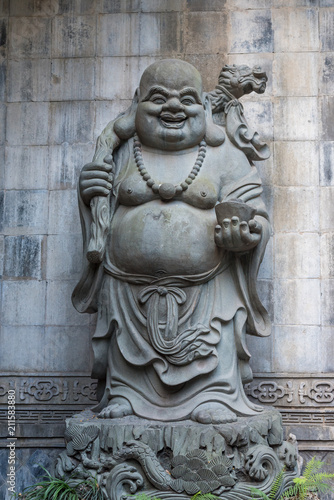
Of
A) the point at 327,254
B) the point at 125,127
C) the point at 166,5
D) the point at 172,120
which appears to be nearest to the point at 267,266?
the point at 327,254

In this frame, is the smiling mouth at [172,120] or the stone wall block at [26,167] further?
the stone wall block at [26,167]

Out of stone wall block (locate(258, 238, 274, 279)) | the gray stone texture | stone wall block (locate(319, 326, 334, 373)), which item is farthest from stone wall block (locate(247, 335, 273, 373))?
stone wall block (locate(258, 238, 274, 279))

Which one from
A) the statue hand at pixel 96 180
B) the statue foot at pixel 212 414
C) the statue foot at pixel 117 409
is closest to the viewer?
the statue foot at pixel 212 414

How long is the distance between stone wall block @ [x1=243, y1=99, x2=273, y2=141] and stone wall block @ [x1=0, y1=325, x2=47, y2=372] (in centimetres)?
296

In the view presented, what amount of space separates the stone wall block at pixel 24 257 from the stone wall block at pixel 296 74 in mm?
2908

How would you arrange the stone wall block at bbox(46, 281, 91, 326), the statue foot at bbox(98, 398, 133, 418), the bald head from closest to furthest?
the statue foot at bbox(98, 398, 133, 418), the bald head, the stone wall block at bbox(46, 281, 91, 326)

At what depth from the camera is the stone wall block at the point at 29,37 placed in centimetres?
893

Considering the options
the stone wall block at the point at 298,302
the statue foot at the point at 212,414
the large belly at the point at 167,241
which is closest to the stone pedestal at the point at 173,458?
the statue foot at the point at 212,414

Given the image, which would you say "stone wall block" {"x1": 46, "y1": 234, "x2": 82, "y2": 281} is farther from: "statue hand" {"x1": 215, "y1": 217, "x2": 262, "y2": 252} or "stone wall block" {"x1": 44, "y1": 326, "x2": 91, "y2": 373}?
"statue hand" {"x1": 215, "y1": 217, "x2": 262, "y2": 252}

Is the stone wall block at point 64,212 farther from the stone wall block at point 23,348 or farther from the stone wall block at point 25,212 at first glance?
the stone wall block at point 23,348

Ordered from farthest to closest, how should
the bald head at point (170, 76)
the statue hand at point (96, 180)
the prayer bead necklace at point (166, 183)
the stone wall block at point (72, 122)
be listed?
1. the stone wall block at point (72, 122)
2. the bald head at point (170, 76)
3. the statue hand at point (96, 180)
4. the prayer bead necklace at point (166, 183)

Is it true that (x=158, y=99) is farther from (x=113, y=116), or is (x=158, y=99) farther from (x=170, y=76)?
(x=113, y=116)

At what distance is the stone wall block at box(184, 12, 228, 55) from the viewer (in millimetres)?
8797

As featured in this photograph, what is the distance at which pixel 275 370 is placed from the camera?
8211mm
